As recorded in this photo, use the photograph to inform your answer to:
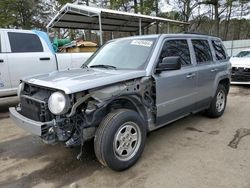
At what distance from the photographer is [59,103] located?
288cm

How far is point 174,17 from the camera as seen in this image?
83.3ft

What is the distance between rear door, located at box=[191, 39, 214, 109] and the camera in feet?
15.6

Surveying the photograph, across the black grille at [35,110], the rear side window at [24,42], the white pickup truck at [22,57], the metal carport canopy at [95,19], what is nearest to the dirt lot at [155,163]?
the black grille at [35,110]

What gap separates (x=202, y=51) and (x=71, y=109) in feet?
10.4

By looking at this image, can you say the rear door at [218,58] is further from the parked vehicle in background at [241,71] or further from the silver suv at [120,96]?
the parked vehicle in background at [241,71]

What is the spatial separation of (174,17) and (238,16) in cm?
817

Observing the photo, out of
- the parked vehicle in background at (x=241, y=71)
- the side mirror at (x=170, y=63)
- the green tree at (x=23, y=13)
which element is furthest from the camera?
the green tree at (x=23, y=13)

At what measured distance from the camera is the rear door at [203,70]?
4762 mm

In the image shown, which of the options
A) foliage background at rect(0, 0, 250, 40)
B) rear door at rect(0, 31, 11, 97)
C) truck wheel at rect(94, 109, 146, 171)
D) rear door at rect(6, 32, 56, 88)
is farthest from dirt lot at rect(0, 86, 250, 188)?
foliage background at rect(0, 0, 250, 40)

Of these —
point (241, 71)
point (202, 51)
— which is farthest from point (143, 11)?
point (202, 51)

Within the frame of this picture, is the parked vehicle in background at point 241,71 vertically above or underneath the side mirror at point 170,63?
underneath

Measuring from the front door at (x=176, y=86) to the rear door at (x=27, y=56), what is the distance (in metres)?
3.84

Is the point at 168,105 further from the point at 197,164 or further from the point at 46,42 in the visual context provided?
the point at 46,42

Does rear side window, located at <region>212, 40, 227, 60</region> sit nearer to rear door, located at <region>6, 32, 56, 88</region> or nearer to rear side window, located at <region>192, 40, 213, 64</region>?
rear side window, located at <region>192, 40, 213, 64</region>
